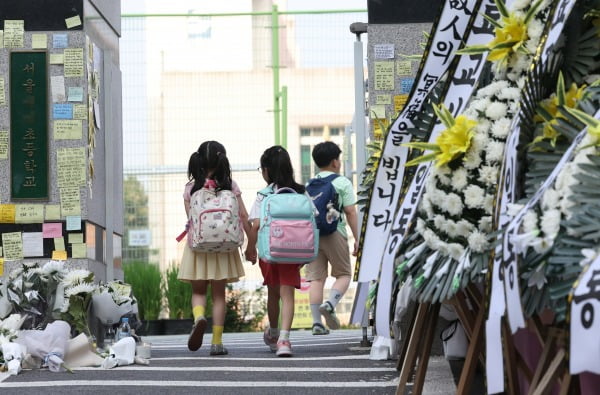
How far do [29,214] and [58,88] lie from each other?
90 cm

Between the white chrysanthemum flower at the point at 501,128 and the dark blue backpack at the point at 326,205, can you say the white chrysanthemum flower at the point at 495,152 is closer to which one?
the white chrysanthemum flower at the point at 501,128

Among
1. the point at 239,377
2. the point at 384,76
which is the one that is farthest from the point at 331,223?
the point at 239,377

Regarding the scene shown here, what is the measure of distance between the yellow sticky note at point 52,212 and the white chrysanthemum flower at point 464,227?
16.9 feet

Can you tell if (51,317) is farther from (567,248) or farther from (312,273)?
(567,248)

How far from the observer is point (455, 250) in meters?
4.02

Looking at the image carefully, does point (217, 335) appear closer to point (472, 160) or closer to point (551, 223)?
point (472, 160)

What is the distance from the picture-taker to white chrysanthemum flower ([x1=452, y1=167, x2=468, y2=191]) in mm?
4066

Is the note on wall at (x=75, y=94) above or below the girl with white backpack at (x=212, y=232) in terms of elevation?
above

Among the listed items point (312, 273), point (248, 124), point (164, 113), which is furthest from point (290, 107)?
point (312, 273)

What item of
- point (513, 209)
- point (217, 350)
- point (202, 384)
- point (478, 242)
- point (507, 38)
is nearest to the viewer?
point (513, 209)

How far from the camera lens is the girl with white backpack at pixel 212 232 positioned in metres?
7.65

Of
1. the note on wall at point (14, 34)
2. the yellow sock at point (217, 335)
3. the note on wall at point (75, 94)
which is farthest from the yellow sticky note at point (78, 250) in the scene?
the note on wall at point (14, 34)

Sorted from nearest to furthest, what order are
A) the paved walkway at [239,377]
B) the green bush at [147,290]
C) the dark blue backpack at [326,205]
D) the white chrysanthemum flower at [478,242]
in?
the white chrysanthemum flower at [478,242] → the paved walkway at [239,377] → the dark blue backpack at [326,205] → the green bush at [147,290]

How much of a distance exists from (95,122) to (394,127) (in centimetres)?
460
